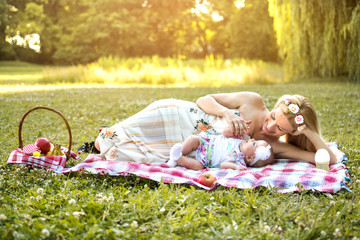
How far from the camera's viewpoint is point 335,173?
3.59 meters

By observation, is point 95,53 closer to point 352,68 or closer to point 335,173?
point 352,68

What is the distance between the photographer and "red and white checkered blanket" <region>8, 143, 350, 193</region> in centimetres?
333

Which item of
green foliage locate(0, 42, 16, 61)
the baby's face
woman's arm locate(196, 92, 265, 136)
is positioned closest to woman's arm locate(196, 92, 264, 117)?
woman's arm locate(196, 92, 265, 136)

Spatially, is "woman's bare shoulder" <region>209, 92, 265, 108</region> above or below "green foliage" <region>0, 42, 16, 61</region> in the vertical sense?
below

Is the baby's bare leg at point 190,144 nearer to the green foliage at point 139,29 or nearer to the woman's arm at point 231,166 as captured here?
the woman's arm at point 231,166

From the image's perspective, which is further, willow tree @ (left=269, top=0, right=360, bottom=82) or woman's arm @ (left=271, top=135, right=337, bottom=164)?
willow tree @ (left=269, top=0, right=360, bottom=82)

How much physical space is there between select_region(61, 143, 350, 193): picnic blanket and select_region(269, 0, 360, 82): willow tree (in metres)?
9.37

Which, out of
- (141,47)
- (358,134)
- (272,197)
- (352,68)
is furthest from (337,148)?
(141,47)

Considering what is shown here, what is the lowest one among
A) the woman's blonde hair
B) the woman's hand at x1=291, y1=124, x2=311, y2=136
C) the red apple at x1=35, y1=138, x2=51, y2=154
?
the red apple at x1=35, y1=138, x2=51, y2=154

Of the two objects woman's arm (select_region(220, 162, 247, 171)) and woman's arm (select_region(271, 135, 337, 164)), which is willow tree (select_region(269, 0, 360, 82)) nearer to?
woman's arm (select_region(271, 135, 337, 164))

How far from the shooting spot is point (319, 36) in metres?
13.1

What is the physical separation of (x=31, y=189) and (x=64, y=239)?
1076 mm

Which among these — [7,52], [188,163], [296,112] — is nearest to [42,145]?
[188,163]

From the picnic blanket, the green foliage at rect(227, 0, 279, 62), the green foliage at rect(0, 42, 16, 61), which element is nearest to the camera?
the picnic blanket
